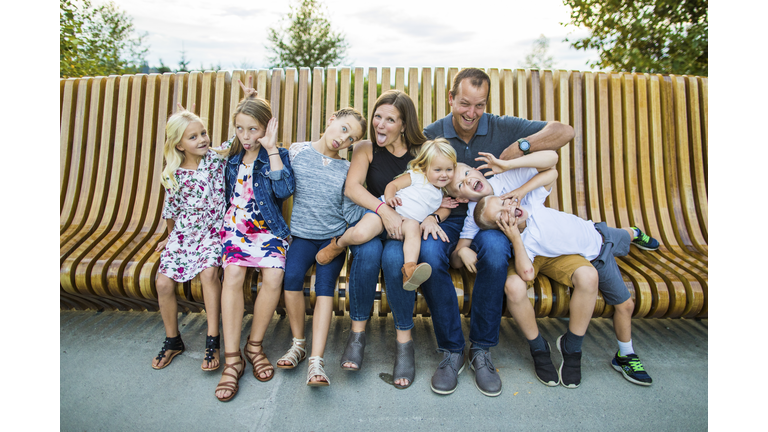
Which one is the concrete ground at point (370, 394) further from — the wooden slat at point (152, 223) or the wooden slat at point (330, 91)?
the wooden slat at point (330, 91)

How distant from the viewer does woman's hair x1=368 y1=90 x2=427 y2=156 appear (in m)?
2.67

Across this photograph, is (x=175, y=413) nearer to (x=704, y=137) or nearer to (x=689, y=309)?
(x=689, y=309)

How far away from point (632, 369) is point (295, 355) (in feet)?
6.28

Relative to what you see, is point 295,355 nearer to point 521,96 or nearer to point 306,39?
point 521,96

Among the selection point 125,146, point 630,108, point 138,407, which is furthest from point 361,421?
point 630,108

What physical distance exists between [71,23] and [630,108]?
5485mm

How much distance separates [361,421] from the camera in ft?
6.88

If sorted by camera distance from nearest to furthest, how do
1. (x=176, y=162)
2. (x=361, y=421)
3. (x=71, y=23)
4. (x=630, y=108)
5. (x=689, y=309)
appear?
1. (x=361, y=421)
2. (x=689, y=309)
3. (x=176, y=162)
4. (x=630, y=108)
5. (x=71, y=23)

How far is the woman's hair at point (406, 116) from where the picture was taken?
2.67 metres

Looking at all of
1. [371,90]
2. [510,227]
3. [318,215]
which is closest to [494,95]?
[371,90]

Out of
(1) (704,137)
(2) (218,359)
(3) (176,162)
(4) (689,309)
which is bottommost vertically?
(2) (218,359)

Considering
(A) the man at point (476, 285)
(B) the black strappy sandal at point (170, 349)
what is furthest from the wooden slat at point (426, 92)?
(B) the black strappy sandal at point (170, 349)

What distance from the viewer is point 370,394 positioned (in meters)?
2.29

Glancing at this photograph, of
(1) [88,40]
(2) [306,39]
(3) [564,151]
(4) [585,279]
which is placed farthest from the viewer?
(2) [306,39]
